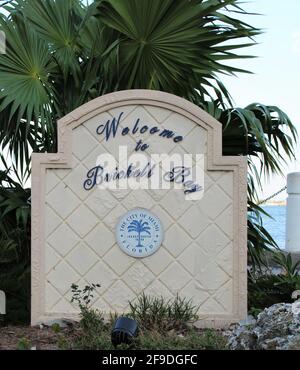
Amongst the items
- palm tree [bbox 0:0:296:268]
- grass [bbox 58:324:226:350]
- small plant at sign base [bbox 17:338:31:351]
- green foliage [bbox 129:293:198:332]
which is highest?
palm tree [bbox 0:0:296:268]

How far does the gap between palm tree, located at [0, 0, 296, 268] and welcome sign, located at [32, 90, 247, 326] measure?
98 cm

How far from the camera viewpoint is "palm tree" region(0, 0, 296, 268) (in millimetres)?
7555

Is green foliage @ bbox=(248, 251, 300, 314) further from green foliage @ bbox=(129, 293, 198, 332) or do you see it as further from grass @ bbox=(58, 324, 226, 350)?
grass @ bbox=(58, 324, 226, 350)

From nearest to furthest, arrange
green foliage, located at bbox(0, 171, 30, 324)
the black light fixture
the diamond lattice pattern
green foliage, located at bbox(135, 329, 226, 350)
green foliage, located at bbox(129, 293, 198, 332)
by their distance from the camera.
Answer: the black light fixture
green foliage, located at bbox(135, 329, 226, 350)
green foliage, located at bbox(129, 293, 198, 332)
the diamond lattice pattern
green foliage, located at bbox(0, 171, 30, 324)

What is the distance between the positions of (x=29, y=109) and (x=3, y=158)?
1223 millimetres

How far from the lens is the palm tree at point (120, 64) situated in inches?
297

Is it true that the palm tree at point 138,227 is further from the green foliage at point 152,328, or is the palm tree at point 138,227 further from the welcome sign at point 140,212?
the green foliage at point 152,328

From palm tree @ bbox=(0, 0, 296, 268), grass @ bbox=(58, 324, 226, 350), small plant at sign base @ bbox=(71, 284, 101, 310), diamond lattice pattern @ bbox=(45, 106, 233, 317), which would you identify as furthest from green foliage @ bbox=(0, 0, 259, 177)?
grass @ bbox=(58, 324, 226, 350)

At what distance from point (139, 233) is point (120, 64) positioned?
2.44 meters

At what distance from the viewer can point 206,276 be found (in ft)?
22.5

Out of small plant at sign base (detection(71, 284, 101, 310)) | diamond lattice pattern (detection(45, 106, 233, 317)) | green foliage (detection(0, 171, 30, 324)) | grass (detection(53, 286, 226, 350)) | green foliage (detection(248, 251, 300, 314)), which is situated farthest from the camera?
green foliage (detection(248, 251, 300, 314))

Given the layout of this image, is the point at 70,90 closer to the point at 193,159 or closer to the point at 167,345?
the point at 193,159

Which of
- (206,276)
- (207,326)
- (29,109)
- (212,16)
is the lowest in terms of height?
(207,326)

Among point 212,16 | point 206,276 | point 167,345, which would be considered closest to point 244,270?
point 206,276
